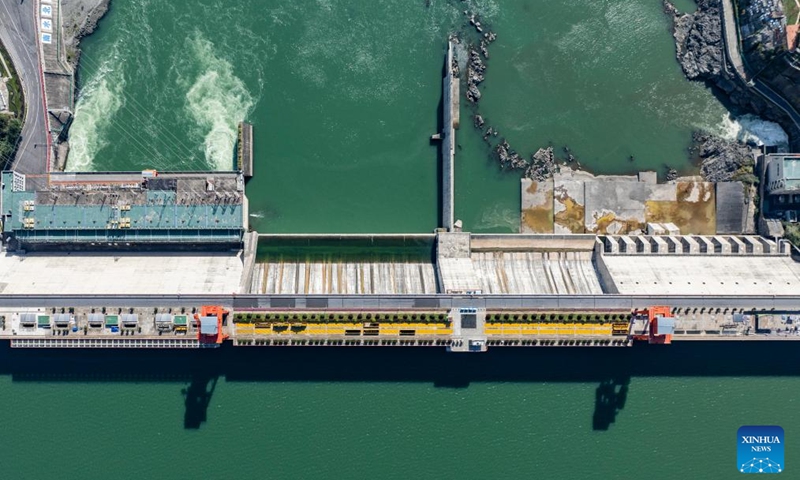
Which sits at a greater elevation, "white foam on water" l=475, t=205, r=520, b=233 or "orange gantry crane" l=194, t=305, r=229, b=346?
"white foam on water" l=475, t=205, r=520, b=233

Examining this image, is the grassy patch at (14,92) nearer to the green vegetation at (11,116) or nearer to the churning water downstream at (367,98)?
the green vegetation at (11,116)

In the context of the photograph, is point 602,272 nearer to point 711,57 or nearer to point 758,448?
point 758,448

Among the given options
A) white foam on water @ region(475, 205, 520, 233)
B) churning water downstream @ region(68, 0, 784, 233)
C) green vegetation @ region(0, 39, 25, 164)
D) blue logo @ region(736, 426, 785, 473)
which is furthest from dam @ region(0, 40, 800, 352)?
blue logo @ region(736, 426, 785, 473)

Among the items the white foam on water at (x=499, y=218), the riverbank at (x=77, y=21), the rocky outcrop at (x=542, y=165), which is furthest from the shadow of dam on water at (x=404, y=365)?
the riverbank at (x=77, y=21)

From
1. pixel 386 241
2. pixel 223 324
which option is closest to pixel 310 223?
pixel 386 241

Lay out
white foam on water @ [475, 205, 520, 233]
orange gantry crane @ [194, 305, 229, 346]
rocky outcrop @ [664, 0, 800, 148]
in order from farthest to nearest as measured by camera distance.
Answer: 1. white foam on water @ [475, 205, 520, 233]
2. rocky outcrop @ [664, 0, 800, 148]
3. orange gantry crane @ [194, 305, 229, 346]

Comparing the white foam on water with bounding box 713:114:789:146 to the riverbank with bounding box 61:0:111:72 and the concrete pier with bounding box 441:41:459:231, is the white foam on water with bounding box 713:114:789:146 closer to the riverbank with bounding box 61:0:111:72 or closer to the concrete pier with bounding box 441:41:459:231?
the concrete pier with bounding box 441:41:459:231
